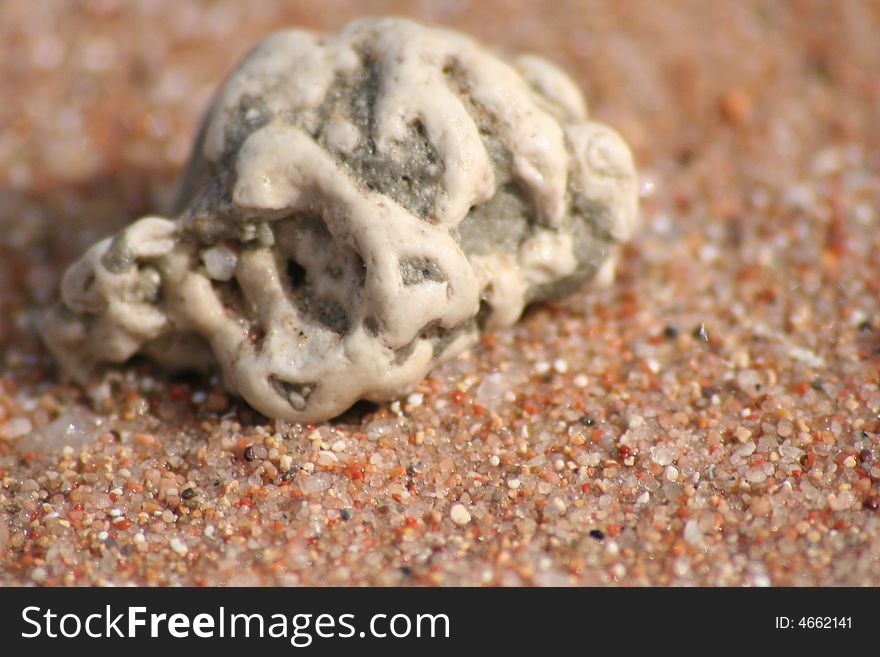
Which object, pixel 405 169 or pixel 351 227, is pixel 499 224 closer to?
pixel 405 169

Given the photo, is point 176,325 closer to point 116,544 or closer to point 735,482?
point 116,544

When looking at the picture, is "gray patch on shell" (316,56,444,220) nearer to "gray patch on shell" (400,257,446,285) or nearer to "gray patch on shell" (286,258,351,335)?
"gray patch on shell" (400,257,446,285)

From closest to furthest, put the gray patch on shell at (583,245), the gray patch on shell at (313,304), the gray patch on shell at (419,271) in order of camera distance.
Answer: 1. the gray patch on shell at (419,271)
2. the gray patch on shell at (313,304)
3. the gray patch on shell at (583,245)

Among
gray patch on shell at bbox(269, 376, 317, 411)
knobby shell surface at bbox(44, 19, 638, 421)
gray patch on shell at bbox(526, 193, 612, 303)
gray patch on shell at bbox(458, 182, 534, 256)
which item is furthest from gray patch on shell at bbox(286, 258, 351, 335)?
gray patch on shell at bbox(526, 193, 612, 303)

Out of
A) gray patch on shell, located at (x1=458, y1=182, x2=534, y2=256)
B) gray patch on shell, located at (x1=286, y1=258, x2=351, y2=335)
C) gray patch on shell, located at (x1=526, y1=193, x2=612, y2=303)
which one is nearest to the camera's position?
gray patch on shell, located at (x1=286, y1=258, x2=351, y2=335)

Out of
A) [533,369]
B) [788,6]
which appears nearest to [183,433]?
[533,369]

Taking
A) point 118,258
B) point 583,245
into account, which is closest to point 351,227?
point 118,258

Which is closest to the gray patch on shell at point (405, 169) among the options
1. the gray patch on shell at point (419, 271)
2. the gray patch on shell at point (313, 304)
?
the gray patch on shell at point (419, 271)

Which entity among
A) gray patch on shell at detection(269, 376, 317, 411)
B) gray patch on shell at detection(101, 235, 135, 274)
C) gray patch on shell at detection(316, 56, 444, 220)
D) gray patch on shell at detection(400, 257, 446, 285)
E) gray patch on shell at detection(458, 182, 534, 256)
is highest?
gray patch on shell at detection(316, 56, 444, 220)

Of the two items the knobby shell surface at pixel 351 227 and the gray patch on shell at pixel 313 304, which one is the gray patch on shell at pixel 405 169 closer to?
the knobby shell surface at pixel 351 227
